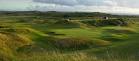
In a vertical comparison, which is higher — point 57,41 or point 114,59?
point 114,59

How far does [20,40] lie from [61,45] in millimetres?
4266

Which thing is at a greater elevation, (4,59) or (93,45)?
(4,59)

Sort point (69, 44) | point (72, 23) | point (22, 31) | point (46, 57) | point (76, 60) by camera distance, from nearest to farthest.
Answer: point (76, 60) → point (46, 57) → point (69, 44) → point (22, 31) → point (72, 23)

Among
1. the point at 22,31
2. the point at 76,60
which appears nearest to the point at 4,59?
the point at 76,60

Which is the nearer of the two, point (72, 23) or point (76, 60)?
point (76, 60)

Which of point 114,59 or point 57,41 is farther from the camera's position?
point 57,41

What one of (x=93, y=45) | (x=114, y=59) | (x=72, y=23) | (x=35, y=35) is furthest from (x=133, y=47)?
→ (x=72, y=23)

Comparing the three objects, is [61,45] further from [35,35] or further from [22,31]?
[22,31]

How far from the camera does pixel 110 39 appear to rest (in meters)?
40.6

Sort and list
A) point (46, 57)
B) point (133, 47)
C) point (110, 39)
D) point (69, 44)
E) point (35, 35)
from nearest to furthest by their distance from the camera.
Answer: point (46, 57) → point (133, 47) → point (69, 44) → point (110, 39) → point (35, 35)

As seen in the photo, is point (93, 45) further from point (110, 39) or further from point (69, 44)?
point (110, 39)

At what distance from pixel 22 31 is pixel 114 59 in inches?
1453

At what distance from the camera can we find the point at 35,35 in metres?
43.3

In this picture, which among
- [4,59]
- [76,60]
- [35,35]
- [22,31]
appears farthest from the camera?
[22,31]
